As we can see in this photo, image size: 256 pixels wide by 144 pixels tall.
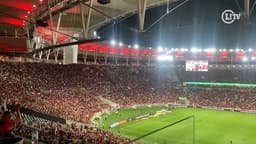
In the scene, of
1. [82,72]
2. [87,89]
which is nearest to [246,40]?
[87,89]

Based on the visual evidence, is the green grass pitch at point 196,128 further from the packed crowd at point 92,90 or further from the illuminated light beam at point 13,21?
the illuminated light beam at point 13,21

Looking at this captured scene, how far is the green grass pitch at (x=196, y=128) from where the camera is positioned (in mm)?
27594

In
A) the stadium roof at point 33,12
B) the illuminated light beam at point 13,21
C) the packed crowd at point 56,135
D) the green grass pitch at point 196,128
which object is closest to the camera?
the packed crowd at point 56,135

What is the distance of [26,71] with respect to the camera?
38.9m

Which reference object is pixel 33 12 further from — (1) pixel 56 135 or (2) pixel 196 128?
(2) pixel 196 128

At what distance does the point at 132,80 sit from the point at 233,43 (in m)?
48.8

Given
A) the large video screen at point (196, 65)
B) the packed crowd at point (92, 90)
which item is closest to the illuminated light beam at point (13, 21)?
the packed crowd at point (92, 90)

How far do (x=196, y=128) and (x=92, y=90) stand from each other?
17.5m

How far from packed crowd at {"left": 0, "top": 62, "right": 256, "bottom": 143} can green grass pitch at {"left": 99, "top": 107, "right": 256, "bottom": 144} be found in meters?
3.61

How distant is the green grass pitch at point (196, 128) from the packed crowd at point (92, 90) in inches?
142

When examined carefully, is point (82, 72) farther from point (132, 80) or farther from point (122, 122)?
point (122, 122)

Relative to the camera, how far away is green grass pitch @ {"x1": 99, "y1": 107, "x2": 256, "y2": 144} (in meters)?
27.6

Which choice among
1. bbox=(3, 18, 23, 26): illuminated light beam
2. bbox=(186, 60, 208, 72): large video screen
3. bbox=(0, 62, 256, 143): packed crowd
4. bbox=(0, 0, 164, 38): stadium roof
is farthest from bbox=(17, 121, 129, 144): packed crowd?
bbox=(186, 60, 208, 72): large video screen

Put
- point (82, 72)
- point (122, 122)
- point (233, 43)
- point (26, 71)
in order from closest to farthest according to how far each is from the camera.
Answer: point (233, 43) → point (122, 122) → point (26, 71) → point (82, 72)
